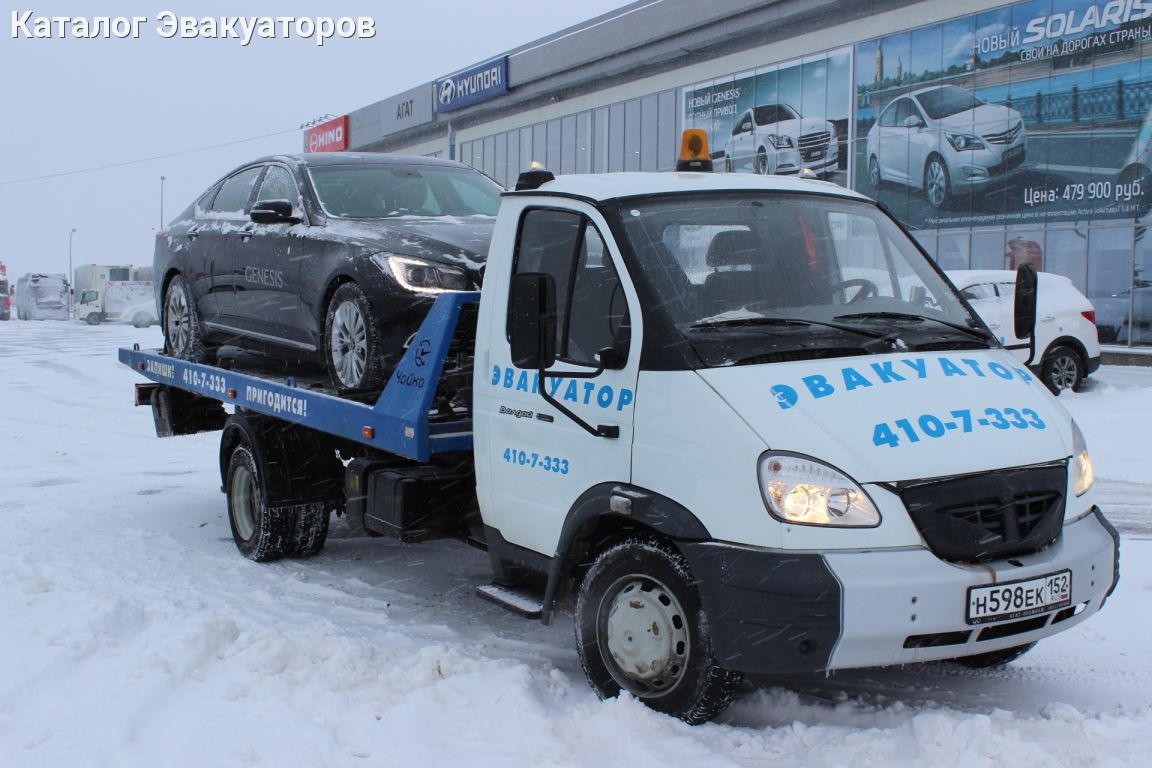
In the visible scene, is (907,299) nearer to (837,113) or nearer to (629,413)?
(629,413)

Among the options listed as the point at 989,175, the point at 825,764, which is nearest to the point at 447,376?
the point at 825,764

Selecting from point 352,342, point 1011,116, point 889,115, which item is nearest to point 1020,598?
point 352,342

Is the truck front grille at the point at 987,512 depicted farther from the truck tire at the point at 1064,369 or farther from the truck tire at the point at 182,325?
the truck tire at the point at 1064,369

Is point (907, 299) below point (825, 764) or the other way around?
the other way around

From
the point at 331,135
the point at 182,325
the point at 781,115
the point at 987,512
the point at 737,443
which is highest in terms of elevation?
the point at 331,135

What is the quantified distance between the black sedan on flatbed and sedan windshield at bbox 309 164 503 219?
0.01 metres

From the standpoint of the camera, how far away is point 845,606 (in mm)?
3627

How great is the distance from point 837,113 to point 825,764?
2650 cm

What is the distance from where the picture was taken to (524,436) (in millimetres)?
4871

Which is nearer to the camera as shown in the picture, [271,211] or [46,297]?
[271,211]

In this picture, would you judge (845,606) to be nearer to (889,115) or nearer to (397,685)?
(397,685)

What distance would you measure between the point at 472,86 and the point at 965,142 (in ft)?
75.8

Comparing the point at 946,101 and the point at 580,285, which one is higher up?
the point at 946,101

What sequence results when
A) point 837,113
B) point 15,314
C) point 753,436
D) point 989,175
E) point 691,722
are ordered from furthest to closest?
point 15,314 → point 837,113 → point 989,175 → point 691,722 → point 753,436
